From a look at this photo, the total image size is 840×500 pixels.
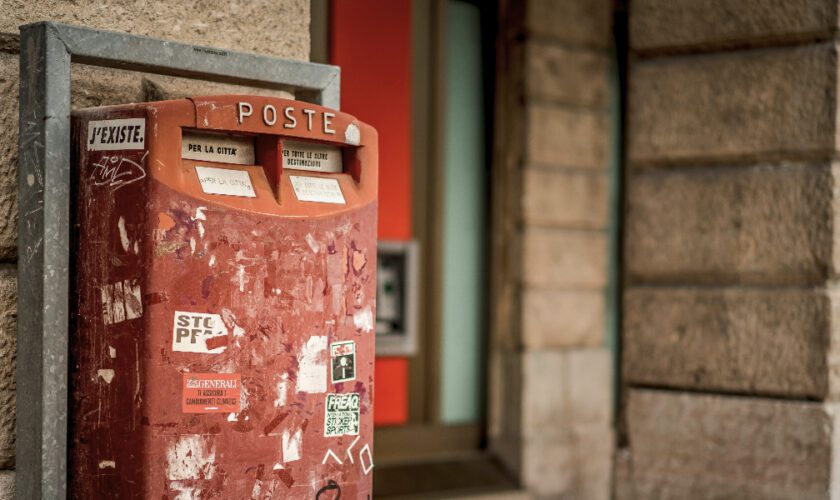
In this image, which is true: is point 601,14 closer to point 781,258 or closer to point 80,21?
point 781,258

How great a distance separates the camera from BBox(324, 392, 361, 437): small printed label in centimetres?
199

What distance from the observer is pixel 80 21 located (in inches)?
81.1

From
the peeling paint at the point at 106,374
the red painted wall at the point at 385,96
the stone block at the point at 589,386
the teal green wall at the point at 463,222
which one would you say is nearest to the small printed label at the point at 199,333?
the peeling paint at the point at 106,374

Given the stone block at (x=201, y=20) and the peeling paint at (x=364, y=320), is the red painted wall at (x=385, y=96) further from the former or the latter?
the peeling paint at (x=364, y=320)

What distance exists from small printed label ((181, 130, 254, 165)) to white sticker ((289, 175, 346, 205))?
0.11 metres

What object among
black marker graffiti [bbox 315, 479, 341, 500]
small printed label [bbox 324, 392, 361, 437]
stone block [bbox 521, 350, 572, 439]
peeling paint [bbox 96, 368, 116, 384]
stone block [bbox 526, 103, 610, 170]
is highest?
stone block [bbox 526, 103, 610, 170]

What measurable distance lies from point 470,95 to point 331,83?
326cm

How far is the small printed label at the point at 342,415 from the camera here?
6.54 ft

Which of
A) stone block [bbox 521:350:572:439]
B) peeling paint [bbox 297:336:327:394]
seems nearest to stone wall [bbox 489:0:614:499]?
stone block [bbox 521:350:572:439]

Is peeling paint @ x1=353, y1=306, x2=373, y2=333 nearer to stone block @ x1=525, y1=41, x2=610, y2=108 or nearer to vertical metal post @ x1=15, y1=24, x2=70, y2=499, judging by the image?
vertical metal post @ x1=15, y1=24, x2=70, y2=499

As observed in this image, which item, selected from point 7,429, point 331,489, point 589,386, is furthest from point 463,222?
point 7,429

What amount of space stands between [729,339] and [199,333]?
2.33m

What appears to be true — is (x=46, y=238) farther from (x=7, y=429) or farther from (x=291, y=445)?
(x=291, y=445)

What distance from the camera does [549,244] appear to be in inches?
216
